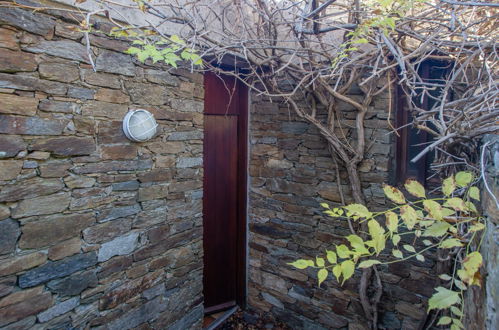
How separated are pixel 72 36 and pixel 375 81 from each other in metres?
2.14

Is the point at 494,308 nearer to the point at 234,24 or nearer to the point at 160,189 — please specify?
the point at 160,189

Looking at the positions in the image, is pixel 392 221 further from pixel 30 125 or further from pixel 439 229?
pixel 30 125

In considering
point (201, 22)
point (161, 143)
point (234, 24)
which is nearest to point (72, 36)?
point (161, 143)

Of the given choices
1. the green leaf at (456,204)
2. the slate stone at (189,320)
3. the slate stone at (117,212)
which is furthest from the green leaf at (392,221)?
the slate stone at (189,320)

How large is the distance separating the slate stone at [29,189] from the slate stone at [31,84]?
0.47 meters

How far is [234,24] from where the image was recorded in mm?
2760

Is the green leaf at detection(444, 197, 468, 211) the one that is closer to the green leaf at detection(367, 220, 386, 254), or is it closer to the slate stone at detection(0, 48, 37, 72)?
the green leaf at detection(367, 220, 386, 254)

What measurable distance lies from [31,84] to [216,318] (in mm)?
2788

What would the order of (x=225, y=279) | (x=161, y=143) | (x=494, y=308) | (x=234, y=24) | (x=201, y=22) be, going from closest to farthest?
(x=494, y=308)
(x=161, y=143)
(x=201, y=22)
(x=234, y=24)
(x=225, y=279)

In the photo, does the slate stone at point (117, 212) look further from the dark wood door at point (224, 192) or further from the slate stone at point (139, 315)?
the dark wood door at point (224, 192)

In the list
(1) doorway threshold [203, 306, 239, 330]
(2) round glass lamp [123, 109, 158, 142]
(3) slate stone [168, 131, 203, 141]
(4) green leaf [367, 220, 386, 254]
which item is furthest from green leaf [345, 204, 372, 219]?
(1) doorway threshold [203, 306, 239, 330]

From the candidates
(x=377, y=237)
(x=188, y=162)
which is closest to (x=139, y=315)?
(x=188, y=162)

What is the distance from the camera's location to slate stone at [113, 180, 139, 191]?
214cm

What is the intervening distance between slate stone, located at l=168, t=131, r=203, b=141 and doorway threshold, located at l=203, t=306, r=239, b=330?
6.36ft
